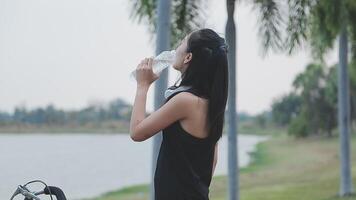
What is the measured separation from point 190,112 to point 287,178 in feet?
62.1

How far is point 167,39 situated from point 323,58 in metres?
6.22

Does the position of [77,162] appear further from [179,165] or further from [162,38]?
[179,165]

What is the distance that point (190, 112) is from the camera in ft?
6.34

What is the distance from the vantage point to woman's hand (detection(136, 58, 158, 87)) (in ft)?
6.47

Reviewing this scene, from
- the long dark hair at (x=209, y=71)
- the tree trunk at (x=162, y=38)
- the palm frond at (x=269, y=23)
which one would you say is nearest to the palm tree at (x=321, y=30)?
the palm frond at (x=269, y=23)

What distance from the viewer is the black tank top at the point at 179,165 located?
1955 mm

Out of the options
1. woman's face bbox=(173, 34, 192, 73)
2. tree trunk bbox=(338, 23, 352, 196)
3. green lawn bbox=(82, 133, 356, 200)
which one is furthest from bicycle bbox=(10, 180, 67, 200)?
green lawn bbox=(82, 133, 356, 200)

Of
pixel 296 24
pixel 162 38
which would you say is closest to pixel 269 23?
pixel 296 24


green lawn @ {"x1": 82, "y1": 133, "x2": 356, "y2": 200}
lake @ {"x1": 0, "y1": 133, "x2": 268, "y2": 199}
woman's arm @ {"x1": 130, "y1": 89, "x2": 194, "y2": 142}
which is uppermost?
woman's arm @ {"x1": 130, "y1": 89, "x2": 194, "y2": 142}

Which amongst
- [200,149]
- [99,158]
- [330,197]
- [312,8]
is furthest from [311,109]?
[200,149]

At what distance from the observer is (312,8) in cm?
949

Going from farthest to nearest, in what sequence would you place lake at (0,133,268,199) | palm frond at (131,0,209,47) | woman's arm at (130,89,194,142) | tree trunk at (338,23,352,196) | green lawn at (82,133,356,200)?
green lawn at (82,133,356,200) → tree trunk at (338,23,352,196) → palm frond at (131,0,209,47) → lake at (0,133,268,199) → woman's arm at (130,89,194,142)

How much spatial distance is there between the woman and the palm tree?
690 centimetres

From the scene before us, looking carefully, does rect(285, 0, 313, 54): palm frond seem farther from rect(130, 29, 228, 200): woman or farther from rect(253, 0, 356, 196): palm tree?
rect(130, 29, 228, 200): woman
